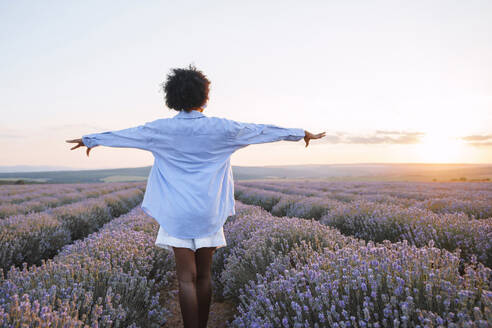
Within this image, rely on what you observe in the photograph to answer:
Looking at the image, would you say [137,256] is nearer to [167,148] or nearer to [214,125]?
[167,148]

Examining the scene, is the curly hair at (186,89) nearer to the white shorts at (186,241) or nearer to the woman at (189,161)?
the woman at (189,161)

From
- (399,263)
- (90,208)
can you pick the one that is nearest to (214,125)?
(399,263)

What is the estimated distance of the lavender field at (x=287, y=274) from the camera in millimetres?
1460

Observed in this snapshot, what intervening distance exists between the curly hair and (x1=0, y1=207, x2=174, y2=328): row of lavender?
4.14 feet

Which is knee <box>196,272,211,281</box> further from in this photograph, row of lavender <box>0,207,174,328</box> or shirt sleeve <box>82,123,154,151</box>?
shirt sleeve <box>82,123,154,151</box>

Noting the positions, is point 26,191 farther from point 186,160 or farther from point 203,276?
point 186,160

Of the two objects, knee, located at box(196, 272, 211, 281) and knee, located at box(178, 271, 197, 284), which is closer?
knee, located at box(178, 271, 197, 284)

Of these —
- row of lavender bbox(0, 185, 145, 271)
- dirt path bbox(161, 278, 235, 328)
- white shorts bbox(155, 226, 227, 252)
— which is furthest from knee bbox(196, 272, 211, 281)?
row of lavender bbox(0, 185, 145, 271)

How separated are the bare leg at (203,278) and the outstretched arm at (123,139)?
0.79 m

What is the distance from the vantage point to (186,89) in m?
1.90

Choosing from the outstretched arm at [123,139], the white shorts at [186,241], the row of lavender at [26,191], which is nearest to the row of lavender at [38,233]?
the outstretched arm at [123,139]

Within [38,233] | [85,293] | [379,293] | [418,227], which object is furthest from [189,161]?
[38,233]

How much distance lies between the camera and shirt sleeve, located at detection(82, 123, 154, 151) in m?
1.85

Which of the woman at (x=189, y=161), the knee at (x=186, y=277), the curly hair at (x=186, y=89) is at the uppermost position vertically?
the curly hair at (x=186, y=89)
